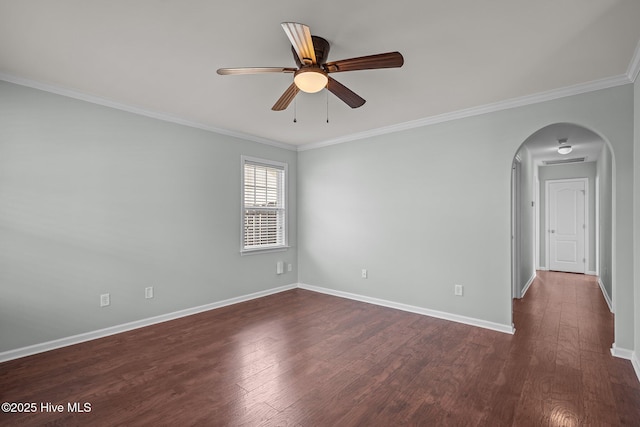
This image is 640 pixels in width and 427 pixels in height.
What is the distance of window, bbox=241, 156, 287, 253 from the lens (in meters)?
4.74

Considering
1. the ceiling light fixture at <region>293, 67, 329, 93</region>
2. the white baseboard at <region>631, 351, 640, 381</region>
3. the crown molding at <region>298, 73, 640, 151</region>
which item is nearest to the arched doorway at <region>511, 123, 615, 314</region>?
the crown molding at <region>298, 73, 640, 151</region>

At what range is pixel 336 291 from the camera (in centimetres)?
497

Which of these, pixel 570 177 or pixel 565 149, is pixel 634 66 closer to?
pixel 565 149

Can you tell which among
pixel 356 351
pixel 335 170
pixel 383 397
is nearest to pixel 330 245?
pixel 335 170

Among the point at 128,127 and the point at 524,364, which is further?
the point at 128,127

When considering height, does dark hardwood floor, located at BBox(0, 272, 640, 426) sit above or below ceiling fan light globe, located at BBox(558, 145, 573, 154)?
below

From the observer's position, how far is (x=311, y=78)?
82.8 inches

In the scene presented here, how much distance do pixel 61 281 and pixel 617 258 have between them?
5.32 m

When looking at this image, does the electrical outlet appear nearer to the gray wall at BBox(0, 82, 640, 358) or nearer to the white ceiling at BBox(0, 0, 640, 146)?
the gray wall at BBox(0, 82, 640, 358)

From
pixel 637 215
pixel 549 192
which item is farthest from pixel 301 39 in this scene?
pixel 549 192

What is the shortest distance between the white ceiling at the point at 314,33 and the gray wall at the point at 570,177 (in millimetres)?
4960

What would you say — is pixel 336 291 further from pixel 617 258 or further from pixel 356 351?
pixel 617 258

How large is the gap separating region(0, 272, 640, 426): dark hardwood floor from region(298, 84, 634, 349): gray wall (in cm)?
54

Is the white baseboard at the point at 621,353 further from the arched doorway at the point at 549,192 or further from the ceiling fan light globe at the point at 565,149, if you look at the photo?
the ceiling fan light globe at the point at 565,149
